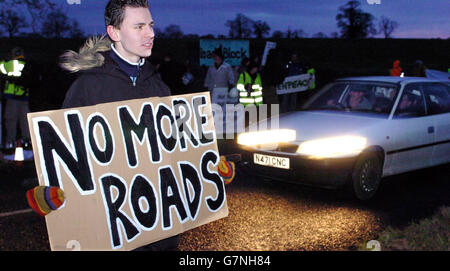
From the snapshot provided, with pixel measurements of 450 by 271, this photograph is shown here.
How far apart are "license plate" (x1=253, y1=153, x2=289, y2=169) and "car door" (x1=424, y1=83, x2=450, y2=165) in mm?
2433

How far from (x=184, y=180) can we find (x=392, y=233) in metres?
2.39

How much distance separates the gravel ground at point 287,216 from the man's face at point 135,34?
250 centimetres

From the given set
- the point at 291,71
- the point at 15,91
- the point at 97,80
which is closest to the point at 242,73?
the point at 291,71

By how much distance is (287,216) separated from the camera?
5.76 m

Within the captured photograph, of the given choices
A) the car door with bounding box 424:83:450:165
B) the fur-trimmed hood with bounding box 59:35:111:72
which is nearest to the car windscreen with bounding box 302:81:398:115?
the car door with bounding box 424:83:450:165

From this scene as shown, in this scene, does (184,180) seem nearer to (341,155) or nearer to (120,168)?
(120,168)

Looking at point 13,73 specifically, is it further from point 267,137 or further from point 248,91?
point 248,91

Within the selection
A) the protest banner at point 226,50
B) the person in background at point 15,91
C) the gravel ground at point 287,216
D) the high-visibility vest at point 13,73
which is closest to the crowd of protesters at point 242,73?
the protest banner at point 226,50

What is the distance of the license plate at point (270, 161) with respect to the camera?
20.6 ft

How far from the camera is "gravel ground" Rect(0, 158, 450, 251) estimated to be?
4887 mm

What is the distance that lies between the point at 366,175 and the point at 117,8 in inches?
177
